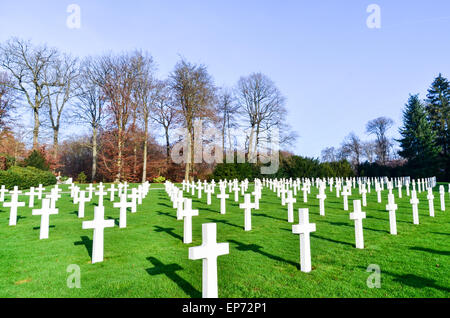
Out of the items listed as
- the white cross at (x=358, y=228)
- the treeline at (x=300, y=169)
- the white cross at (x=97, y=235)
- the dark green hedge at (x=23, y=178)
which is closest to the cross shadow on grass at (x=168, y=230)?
the white cross at (x=97, y=235)

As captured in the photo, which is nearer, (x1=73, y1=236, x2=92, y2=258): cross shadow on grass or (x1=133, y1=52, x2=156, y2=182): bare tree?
(x1=73, y1=236, x2=92, y2=258): cross shadow on grass

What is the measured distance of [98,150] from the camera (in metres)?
31.6

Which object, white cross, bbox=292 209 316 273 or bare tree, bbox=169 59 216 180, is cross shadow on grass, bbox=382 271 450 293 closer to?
white cross, bbox=292 209 316 273

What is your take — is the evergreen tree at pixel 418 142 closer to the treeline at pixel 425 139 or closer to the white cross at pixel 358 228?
the treeline at pixel 425 139

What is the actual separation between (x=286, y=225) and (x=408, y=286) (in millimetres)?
4249

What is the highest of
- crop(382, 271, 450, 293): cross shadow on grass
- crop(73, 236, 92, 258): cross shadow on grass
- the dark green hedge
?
the dark green hedge

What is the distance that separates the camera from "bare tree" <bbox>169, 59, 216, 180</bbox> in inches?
1153

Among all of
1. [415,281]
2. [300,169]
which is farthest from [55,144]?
[415,281]

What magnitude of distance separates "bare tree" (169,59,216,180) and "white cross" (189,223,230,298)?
25.7 metres

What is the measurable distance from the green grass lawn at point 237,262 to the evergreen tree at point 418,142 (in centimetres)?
3521

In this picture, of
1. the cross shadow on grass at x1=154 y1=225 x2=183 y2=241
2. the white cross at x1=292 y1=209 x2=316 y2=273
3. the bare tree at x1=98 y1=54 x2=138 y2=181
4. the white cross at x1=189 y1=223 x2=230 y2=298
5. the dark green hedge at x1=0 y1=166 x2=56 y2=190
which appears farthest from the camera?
the bare tree at x1=98 y1=54 x2=138 y2=181

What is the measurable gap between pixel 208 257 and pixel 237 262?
1628 mm

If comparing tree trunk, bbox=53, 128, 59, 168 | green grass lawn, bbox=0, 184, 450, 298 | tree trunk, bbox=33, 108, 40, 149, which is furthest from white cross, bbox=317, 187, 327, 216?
tree trunk, bbox=33, 108, 40, 149
